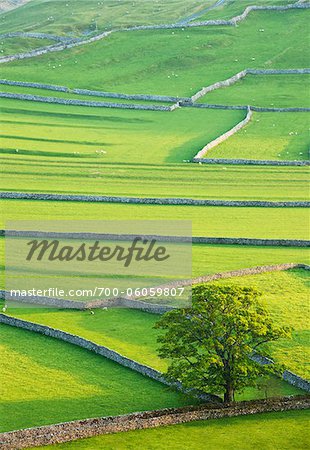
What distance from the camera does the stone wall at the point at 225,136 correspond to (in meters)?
102

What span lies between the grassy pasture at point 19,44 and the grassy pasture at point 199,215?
68737 mm

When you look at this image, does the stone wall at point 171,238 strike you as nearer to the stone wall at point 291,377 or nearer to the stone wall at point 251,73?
the stone wall at point 291,377

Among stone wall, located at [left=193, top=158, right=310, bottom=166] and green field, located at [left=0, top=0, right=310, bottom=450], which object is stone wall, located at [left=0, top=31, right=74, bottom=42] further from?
stone wall, located at [left=193, top=158, right=310, bottom=166]

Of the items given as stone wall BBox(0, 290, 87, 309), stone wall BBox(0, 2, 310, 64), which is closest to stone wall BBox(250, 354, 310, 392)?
stone wall BBox(0, 290, 87, 309)

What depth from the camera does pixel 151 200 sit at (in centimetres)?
8562

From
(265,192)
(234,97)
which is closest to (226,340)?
(265,192)

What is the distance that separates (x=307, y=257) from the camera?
242 feet

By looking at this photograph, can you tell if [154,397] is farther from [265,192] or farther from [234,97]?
[234,97]

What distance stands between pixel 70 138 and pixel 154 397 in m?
59.9

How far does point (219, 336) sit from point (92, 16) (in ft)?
464

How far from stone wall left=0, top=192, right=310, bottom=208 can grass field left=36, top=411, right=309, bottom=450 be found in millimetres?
39583

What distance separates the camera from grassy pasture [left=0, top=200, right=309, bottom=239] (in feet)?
258
